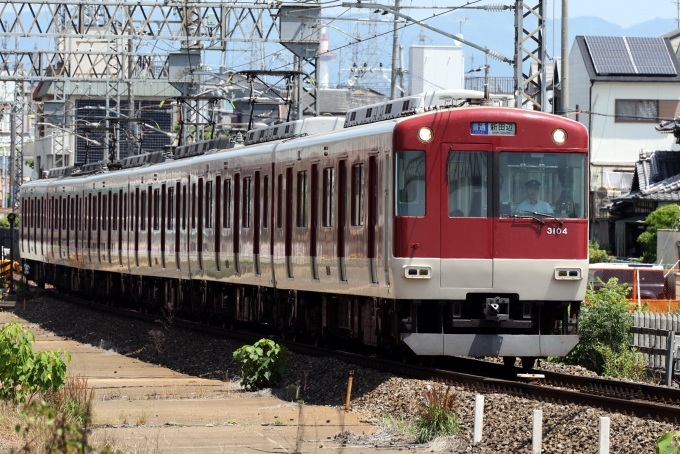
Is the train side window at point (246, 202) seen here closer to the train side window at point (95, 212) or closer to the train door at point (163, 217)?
the train door at point (163, 217)

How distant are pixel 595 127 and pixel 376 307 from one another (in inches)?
1553

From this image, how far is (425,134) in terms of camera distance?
13953 mm

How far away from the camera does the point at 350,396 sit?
13.7m

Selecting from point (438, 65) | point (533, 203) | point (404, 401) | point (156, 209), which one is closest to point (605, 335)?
point (533, 203)

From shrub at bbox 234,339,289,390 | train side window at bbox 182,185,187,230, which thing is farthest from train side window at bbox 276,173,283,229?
train side window at bbox 182,185,187,230

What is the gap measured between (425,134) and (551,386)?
2.92m

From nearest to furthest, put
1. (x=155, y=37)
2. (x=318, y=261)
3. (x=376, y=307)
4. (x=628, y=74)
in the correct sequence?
(x=376, y=307) → (x=318, y=261) → (x=155, y=37) → (x=628, y=74)

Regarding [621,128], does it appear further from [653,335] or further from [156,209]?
[653,335]

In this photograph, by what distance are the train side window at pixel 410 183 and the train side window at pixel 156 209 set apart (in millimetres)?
12533

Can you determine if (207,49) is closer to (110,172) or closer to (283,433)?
(110,172)

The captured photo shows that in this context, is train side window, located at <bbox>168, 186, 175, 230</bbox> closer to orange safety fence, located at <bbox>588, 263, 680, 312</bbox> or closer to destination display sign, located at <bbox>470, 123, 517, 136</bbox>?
orange safety fence, located at <bbox>588, 263, 680, 312</bbox>

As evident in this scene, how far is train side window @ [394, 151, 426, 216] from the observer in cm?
1391

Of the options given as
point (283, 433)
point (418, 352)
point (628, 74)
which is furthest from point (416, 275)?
point (628, 74)

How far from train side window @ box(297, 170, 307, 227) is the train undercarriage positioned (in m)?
1.01
